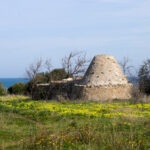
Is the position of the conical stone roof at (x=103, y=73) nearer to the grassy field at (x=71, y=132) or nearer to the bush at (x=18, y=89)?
the grassy field at (x=71, y=132)

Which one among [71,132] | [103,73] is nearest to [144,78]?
[103,73]

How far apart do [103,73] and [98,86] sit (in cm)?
215

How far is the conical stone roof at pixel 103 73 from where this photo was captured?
22.8 metres

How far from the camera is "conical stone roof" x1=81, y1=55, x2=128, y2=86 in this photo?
74.7ft

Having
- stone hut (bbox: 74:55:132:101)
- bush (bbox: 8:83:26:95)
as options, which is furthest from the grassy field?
bush (bbox: 8:83:26:95)

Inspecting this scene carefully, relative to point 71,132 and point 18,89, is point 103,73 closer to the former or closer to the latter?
point 71,132

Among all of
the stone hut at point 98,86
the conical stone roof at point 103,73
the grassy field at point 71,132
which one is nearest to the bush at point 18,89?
the stone hut at point 98,86

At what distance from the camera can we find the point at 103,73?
76.5 feet

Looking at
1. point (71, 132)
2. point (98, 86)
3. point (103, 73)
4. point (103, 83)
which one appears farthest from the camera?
point (103, 73)

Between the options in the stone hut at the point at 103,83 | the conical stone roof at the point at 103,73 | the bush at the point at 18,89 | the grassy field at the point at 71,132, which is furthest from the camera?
the bush at the point at 18,89

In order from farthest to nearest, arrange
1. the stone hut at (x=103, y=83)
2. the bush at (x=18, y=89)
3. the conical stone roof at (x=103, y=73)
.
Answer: the bush at (x=18, y=89)
the conical stone roof at (x=103, y=73)
the stone hut at (x=103, y=83)

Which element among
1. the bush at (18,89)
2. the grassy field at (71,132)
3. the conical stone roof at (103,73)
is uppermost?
the conical stone roof at (103,73)

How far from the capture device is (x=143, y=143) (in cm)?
773

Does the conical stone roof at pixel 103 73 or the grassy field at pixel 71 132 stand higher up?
the conical stone roof at pixel 103 73
